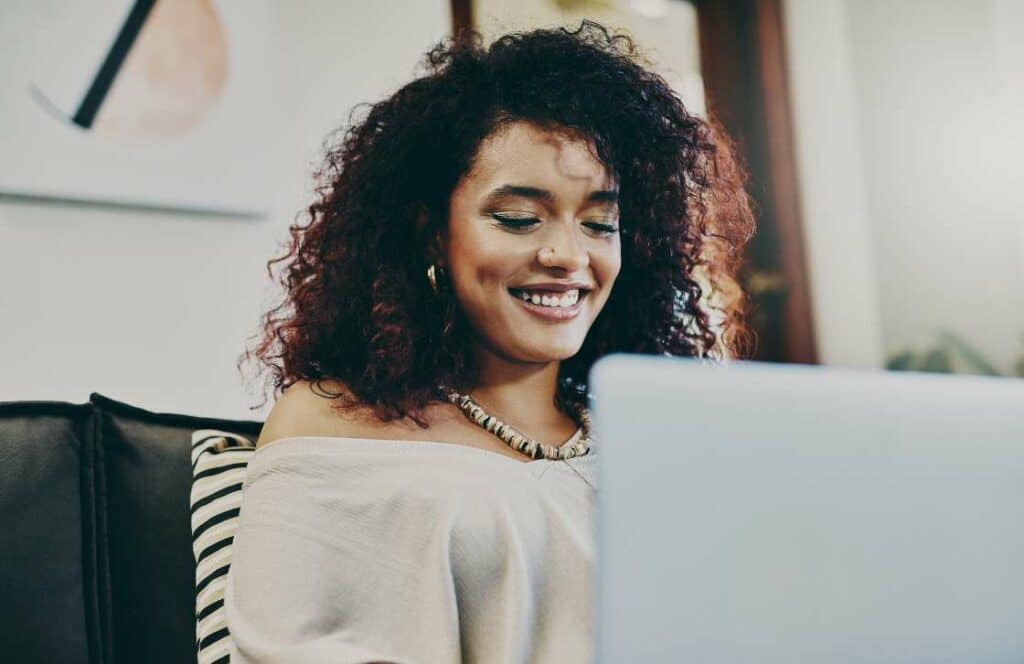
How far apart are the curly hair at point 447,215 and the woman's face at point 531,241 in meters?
0.03

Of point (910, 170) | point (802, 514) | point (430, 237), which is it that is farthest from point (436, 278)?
point (910, 170)

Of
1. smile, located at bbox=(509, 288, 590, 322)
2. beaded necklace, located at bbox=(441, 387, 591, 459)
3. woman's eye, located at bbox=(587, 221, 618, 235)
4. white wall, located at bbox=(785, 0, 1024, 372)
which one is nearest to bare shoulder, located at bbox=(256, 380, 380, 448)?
beaded necklace, located at bbox=(441, 387, 591, 459)

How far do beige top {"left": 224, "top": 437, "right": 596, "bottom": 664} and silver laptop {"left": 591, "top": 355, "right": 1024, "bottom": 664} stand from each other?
479 mm

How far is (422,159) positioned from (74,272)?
67 centimetres

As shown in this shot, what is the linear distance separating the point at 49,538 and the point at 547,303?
58 cm

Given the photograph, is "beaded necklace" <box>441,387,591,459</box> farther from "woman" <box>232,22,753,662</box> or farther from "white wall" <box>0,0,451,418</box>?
"white wall" <box>0,0,451,418</box>

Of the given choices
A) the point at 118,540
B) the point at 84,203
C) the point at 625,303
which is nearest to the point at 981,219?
the point at 625,303

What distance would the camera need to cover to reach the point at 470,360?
131 centimetres

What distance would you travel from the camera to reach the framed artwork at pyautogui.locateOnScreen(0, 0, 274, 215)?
164cm

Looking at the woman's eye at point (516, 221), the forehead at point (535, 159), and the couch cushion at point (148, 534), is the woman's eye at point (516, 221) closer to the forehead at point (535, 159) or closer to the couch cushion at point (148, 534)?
the forehead at point (535, 159)

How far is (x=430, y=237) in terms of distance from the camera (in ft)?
4.40

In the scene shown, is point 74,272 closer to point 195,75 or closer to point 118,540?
point 195,75

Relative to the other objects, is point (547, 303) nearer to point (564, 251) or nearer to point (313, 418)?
point (564, 251)

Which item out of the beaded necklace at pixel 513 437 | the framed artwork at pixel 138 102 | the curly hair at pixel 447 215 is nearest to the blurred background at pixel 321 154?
the framed artwork at pixel 138 102
